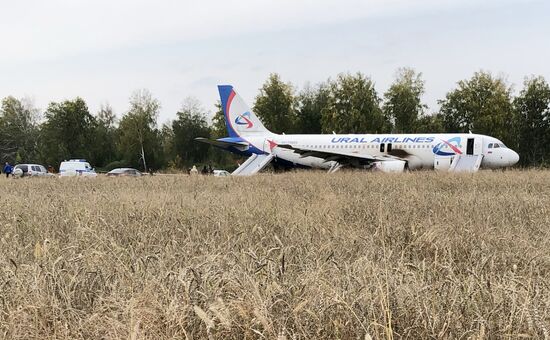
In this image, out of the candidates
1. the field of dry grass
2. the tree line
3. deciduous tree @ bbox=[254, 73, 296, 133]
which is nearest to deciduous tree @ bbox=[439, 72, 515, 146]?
the tree line

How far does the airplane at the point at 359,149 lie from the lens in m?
22.8

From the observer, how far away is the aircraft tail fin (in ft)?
95.3

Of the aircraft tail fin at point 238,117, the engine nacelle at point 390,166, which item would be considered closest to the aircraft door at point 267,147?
the aircraft tail fin at point 238,117

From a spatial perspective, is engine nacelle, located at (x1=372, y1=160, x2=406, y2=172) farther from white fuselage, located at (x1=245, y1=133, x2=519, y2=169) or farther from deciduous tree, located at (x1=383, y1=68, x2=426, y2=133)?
deciduous tree, located at (x1=383, y1=68, x2=426, y2=133)

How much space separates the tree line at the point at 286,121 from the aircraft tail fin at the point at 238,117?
1210 centimetres

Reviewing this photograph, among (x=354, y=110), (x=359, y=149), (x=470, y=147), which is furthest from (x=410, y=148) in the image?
(x=354, y=110)

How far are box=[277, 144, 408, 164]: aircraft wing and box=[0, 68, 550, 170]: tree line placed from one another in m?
14.4

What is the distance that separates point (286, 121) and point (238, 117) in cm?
1626

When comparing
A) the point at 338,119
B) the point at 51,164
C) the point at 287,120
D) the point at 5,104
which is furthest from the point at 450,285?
the point at 5,104

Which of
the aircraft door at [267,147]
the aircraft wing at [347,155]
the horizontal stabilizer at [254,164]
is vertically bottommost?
the horizontal stabilizer at [254,164]

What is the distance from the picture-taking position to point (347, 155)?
24.0 meters

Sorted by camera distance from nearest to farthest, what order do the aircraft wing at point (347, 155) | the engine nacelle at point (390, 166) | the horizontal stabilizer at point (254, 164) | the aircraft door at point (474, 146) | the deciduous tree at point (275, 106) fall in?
the engine nacelle at point (390, 166)
the aircraft door at point (474, 146)
the aircraft wing at point (347, 155)
the horizontal stabilizer at point (254, 164)
the deciduous tree at point (275, 106)

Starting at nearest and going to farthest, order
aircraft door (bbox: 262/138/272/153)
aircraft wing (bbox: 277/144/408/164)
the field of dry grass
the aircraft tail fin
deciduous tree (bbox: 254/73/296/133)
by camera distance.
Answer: the field of dry grass < aircraft wing (bbox: 277/144/408/164) < aircraft door (bbox: 262/138/272/153) < the aircraft tail fin < deciduous tree (bbox: 254/73/296/133)

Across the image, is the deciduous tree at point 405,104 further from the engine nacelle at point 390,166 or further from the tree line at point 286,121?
the engine nacelle at point 390,166
